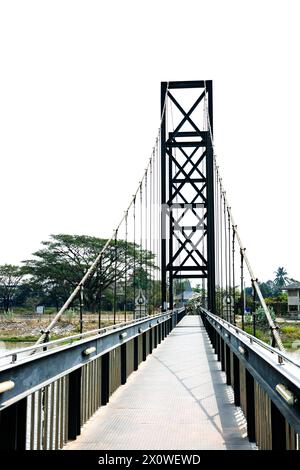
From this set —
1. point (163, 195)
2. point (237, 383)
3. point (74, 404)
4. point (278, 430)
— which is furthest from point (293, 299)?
point (278, 430)

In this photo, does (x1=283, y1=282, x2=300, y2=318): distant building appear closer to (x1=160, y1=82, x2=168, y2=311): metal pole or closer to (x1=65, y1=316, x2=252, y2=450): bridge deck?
(x1=160, y1=82, x2=168, y2=311): metal pole

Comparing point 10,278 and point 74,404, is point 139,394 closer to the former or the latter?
point 74,404

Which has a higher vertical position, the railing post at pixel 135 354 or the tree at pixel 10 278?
the tree at pixel 10 278

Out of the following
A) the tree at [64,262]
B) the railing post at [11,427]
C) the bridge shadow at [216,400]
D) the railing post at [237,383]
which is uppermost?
the tree at [64,262]

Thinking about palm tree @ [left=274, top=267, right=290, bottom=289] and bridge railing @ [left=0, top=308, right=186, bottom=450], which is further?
palm tree @ [left=274, top=267, right=290, bottom=289]

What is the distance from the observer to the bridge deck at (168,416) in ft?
13.9

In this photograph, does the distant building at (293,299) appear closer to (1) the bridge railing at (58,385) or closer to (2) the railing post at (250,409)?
(1) the bridge railing at (58,385)

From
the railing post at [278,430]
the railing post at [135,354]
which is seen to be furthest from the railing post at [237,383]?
the railing post at [135,354]

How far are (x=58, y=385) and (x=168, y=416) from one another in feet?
4.75

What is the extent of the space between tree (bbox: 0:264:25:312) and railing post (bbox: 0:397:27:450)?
5059 cm

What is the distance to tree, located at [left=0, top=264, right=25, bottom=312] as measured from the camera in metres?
52.4

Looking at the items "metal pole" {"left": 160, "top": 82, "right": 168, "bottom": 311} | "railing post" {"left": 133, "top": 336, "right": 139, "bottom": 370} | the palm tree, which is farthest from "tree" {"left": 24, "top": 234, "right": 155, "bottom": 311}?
the palm tree

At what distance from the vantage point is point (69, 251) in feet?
182
